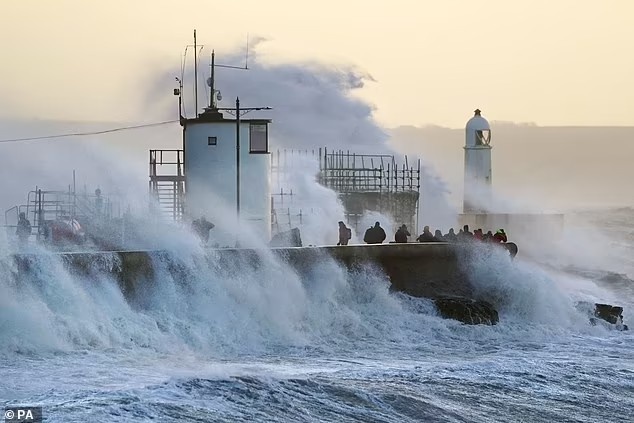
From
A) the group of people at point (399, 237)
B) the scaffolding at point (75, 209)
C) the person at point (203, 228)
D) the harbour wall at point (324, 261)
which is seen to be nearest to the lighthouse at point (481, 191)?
the scaffolding at point (75, 209)

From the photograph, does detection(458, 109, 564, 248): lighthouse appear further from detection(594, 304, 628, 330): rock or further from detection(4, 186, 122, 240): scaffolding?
detection(594, 304, 628, 330): rock

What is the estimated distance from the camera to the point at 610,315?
22969 millimetres

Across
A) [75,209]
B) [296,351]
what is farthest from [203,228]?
[75,209]

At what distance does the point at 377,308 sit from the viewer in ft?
67.3

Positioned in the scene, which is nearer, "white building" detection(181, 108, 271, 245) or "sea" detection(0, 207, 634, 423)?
"sea" detection(0, 207, 634, 423)

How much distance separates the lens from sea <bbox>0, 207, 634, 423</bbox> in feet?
41.9

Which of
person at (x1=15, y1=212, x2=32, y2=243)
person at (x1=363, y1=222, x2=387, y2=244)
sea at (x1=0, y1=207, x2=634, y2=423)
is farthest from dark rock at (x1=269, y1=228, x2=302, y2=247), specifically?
person at (x1=15, y1=212, x2=32, y2=243)

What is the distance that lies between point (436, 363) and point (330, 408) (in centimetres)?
385

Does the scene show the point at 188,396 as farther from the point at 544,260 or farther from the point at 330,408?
the point at 544,260

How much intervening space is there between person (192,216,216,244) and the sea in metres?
1.93

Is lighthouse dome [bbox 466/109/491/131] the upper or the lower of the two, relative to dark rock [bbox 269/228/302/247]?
upper

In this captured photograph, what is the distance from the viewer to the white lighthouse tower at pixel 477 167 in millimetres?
41719

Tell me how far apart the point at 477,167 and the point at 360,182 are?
4.32m

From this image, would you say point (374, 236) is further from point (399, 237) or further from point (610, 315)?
point (610, 315)
